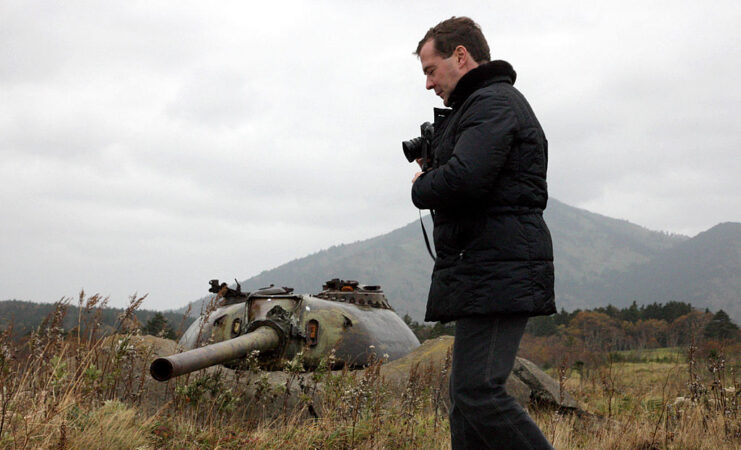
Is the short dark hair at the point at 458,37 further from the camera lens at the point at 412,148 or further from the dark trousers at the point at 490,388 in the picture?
the dark trousers at the point at 490,388

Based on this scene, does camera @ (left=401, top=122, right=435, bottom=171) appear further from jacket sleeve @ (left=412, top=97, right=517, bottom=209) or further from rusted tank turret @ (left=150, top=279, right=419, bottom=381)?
rusted tank turret @ (left=150, top=279, right=419, bottom=381)

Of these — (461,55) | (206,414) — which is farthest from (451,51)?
(206,414)

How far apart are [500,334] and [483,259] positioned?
0.34 meters

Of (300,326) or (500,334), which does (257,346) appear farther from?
(500,334)

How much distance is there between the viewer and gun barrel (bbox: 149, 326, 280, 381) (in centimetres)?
399

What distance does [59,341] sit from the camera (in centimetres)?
435

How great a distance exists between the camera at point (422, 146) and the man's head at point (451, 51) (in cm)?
22

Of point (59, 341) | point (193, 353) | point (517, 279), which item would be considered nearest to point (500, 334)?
point (517, 279)

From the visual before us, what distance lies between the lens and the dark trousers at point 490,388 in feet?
8.55

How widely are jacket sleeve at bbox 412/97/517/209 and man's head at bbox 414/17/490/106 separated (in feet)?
0.98

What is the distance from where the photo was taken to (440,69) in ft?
9.84

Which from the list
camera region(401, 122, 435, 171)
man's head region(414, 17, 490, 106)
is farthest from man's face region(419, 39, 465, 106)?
camera region(401, 122, 435, 171)

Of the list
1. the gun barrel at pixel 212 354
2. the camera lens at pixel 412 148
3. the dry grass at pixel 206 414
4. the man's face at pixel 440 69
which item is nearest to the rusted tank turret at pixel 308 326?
the gun barrel at pixel 212 354

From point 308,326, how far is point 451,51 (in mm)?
4939
